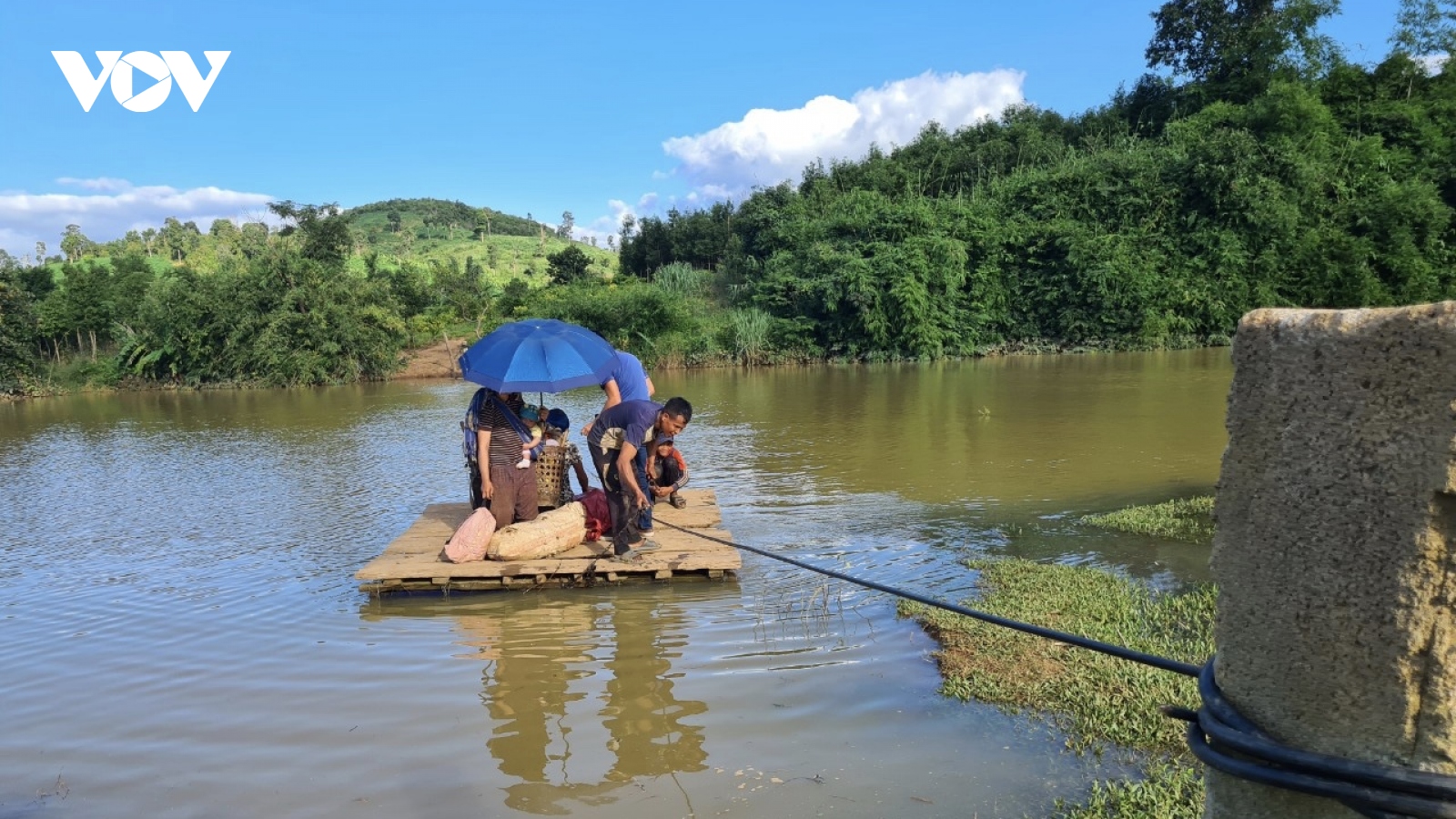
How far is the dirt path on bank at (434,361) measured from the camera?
32.7 metres

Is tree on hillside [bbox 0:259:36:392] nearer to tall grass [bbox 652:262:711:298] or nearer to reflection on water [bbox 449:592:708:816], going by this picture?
tall grass [bbox 652:262:711:298]

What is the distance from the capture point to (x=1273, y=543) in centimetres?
→ 129

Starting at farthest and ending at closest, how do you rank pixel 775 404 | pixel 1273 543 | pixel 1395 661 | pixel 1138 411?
pixel 775 404 → pixel 1138 411 → pixel 1273 543 → pixel 1395 661

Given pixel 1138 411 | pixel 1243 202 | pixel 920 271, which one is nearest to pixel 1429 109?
pixel 1243 202

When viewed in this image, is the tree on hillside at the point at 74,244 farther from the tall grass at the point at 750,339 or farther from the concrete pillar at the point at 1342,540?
the concrete pillar at the point at 1342,540

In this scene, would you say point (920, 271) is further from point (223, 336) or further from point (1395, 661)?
point (1395, 661)

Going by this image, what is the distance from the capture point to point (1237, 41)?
3797 cm

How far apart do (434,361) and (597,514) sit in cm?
2809

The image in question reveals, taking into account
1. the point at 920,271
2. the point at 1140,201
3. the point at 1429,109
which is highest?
the point at 1429,109

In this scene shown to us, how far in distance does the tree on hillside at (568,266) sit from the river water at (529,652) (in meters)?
30.3

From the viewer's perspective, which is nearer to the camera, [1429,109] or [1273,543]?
[1273,543]

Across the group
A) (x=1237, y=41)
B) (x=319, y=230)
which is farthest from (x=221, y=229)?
(x=1237, y=41)

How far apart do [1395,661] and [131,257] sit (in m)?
50.3

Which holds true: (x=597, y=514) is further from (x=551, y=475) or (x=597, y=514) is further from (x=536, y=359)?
(x=536, y=359)
